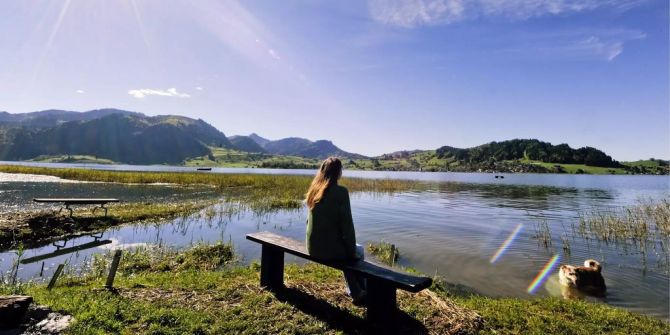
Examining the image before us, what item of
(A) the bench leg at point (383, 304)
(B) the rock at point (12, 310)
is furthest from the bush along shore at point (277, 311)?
(B) the rock at point (12, 310)

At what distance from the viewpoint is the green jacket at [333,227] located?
22.2 feet

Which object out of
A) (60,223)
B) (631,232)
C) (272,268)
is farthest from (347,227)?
(631,232)

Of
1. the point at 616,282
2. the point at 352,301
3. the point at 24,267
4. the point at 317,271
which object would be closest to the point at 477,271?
the point at 616,282

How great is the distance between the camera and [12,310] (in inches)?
213

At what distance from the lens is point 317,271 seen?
11.1m

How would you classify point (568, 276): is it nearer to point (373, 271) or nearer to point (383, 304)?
point (383, 304)

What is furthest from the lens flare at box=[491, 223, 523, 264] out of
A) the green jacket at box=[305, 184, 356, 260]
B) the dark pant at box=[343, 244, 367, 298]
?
the green jacket at box=[305, 184, 356, 260]

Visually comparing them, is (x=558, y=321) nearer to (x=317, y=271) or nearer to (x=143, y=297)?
(x=317, y=271)

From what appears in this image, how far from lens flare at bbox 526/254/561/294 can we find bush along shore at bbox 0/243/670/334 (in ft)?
6.76

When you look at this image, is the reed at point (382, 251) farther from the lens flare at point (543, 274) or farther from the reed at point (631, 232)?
the reed at point (631, 232)

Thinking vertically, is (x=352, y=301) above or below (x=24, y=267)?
above

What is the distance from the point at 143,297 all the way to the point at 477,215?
2684cm

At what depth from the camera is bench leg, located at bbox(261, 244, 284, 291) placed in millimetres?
8367

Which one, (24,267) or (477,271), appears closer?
(24,267)
